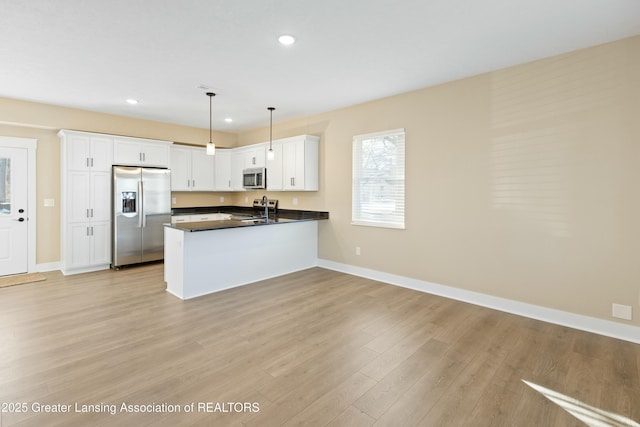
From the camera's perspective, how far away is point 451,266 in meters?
4.08

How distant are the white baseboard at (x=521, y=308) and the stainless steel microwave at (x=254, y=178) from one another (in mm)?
2680

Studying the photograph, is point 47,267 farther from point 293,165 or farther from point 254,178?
point 293,165

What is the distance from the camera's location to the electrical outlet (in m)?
2.92

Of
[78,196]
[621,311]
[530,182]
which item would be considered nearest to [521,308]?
[621,311]

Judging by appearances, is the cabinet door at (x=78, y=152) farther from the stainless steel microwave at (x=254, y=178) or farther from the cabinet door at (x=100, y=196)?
the stainless steel microwave at (x=254, y=178)

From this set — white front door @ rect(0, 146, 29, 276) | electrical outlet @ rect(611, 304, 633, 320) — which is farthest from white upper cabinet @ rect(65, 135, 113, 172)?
electrical outlet @ rect(611, 304, 633, 320)

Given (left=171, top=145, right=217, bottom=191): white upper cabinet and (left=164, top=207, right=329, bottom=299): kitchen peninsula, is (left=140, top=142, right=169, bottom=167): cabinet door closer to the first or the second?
(left=171, top=145, right=217, bottom=191): white upper cabinet

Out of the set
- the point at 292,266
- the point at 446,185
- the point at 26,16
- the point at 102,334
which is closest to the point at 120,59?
the point at 26,16

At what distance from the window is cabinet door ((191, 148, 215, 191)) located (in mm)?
3585

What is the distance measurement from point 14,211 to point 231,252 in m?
3.68

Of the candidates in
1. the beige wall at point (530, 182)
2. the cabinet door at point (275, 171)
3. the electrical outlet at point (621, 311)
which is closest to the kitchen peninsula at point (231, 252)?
the cabinet door at point (275, 171)

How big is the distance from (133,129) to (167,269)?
10.2 feet

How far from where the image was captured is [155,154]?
598cm

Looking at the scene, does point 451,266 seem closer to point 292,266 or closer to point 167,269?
point 292,266
